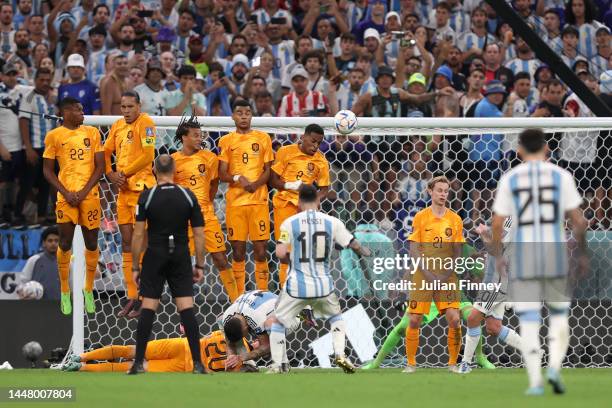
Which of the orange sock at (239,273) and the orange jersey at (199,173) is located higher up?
the orange jersey at (199,173)

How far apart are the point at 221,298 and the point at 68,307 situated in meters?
1.76

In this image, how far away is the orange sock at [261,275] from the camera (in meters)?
14.3

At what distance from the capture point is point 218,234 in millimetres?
14414

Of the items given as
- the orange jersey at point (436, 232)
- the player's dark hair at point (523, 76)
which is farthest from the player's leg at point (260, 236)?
the player's dark hair at point (523, 76)

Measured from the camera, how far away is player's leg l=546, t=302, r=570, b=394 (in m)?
8.68

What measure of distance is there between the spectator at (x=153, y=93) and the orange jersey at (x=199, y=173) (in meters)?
3.05

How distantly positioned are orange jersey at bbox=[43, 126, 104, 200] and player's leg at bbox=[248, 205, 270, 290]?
5.68 feet

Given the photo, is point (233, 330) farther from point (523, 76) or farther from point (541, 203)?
point (523, 76)

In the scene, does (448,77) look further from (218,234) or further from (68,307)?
(68,307)

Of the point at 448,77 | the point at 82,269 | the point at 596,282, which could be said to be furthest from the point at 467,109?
the point at 82,269

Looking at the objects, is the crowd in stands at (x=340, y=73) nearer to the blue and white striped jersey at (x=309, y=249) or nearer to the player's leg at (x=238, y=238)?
the player's leg at (x=238, y=238)

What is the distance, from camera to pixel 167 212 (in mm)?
11547

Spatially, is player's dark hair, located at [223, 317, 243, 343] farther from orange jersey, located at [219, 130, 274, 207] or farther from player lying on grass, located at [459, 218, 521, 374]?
player lying on grass, located at [459, 218, 521, 374]

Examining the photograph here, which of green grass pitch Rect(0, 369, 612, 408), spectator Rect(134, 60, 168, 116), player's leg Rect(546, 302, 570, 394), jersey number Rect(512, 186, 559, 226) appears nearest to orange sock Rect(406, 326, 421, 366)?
green grass pitch Rect(0, 369, 612, 408)
